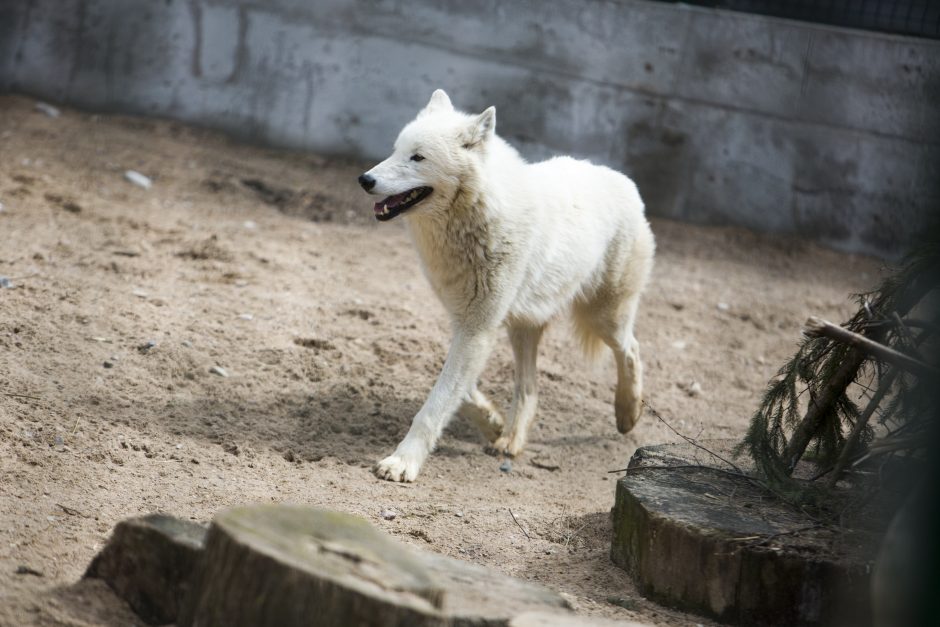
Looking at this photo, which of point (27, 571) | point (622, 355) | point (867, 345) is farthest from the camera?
point (622, 355)

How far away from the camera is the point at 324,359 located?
19.1 feet

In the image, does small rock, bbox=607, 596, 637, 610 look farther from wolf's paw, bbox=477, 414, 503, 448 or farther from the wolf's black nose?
the wolf's black nose

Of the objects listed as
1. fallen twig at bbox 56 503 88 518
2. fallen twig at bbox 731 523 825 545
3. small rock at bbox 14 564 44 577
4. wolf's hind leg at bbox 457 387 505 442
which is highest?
fallen twig at bbox 731 523 825 545

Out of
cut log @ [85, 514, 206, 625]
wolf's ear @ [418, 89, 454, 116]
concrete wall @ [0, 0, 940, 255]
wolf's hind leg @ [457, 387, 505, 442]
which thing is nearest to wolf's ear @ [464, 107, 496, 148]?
wolf's ear @ [418, 89, 454, 116]

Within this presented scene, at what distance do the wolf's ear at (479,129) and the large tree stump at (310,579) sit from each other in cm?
276

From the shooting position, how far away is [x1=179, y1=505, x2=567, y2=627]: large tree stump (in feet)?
7.72

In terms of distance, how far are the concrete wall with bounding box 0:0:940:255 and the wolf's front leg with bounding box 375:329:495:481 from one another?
4507mm

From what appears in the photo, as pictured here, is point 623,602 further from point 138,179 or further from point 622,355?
point 138,179

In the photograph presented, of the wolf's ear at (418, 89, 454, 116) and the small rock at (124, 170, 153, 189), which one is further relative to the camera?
the small rock at (124, 170, 153, 189)

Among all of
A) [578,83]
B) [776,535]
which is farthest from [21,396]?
[578,83]

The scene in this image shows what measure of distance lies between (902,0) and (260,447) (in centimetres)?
704

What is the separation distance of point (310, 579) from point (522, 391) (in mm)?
3377

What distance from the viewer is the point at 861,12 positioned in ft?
27.9

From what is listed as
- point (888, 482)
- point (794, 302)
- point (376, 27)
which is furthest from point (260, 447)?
point (376, 27)
